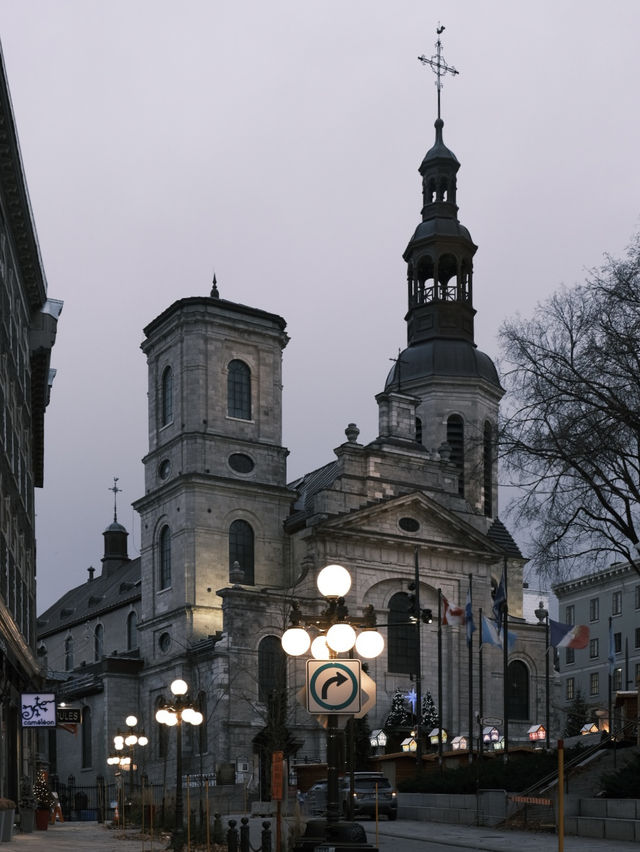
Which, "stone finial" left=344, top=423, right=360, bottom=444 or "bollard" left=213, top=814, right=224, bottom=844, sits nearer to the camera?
"bollard" left=213, top=814, right=224, bottom=844

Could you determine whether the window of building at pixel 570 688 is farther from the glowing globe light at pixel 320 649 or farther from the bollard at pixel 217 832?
the glowing globe light at pixel 320 649

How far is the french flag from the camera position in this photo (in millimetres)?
42781

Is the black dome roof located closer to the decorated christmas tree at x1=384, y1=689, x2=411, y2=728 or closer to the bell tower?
the bell tower

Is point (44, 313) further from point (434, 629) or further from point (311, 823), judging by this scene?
point (311, 823)

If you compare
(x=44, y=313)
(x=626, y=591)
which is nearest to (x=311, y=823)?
(x=44, y=313)

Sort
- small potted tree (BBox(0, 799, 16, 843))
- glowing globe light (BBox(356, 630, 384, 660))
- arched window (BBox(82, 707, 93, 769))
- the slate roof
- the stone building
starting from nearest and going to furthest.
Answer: glowing globe light (BBox(356, 630, 384, 660))
small potted tree (BBox(0, 799, 16, 843))
the stone building
arched window (BBox(82, 707, 93, 769))
the slate roof

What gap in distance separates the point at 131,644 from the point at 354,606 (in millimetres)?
20970

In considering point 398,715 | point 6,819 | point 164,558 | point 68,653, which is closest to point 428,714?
point 398,715

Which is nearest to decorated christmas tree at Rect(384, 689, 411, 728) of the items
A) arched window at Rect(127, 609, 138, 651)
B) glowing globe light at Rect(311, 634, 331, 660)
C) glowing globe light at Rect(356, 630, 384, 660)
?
arched window at Rect(127, 609, 138, 651)

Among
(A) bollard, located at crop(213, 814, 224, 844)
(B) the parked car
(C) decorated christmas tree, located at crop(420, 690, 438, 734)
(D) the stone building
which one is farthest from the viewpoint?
(C) decorated christmas tree, located at crop(420, 690, 438, 734)

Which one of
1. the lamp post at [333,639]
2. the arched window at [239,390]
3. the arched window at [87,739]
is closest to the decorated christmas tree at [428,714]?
the arched window at [239,390]

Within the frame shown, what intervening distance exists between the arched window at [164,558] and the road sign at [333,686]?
179 feet

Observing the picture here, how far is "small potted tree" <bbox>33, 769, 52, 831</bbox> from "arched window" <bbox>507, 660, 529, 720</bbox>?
30201 mm

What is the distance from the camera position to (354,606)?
66.6 m
